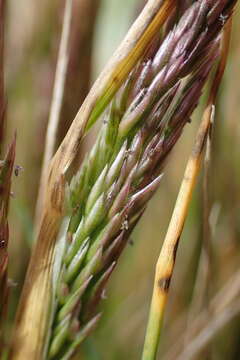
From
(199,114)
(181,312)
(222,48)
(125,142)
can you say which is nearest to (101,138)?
(125,142)

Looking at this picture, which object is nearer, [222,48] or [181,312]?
[222,48]

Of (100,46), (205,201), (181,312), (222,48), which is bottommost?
(181,312)

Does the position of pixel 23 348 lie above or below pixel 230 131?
below

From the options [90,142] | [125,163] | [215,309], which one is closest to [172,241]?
[125,163]

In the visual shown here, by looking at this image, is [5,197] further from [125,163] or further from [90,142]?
[90,142]

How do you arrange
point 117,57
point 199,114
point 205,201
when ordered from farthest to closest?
point 199,114 < point 205,201 < point 117,57

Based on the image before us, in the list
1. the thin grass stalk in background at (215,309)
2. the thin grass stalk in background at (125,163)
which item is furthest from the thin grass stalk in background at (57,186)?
the thin grass stalk in background at (215,309)

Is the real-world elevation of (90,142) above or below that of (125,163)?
above

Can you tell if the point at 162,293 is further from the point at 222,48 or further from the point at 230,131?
the point at 230,131

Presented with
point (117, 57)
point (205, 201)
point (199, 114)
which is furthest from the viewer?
point (199, 114)
